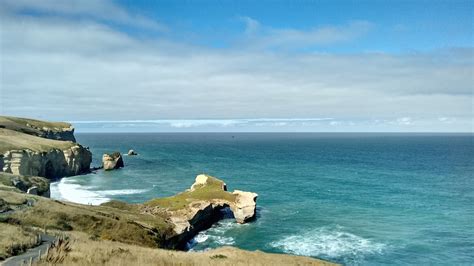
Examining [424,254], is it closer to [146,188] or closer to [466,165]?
[146,188]

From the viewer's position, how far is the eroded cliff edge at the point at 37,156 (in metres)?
76.1

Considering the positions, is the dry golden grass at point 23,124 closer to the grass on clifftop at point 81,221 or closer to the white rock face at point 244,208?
the white rock face at point 244,208

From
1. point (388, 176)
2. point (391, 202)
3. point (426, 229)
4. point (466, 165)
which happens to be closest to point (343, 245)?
point (426, 229)

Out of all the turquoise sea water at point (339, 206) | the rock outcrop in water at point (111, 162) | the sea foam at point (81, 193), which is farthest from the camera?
the rock outcrop in water at point (111, 162)

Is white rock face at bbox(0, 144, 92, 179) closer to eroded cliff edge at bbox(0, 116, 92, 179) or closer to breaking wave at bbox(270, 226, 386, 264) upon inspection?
eroded cliff edge at bbox(0, 116, 92, 179)

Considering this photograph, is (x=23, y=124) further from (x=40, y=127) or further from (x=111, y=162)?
(x=111, y=162)

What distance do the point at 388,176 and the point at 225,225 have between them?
66510mm

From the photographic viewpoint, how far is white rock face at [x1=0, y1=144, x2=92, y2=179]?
75625mm

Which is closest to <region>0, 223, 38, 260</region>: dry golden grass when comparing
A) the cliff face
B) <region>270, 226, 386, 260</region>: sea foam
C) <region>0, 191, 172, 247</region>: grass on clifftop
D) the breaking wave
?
<region>0, 191, 172, 247</region>: grass on clifftop

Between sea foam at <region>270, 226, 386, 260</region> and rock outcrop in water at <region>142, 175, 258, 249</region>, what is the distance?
417 inches

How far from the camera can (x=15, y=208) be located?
1367 inches

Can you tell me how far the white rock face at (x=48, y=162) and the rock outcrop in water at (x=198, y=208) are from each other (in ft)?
118

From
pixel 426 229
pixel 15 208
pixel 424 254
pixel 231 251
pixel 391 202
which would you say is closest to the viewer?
pixel 231 251

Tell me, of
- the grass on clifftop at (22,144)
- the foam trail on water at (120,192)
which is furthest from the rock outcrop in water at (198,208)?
the grass on clifftop at (22,144)
